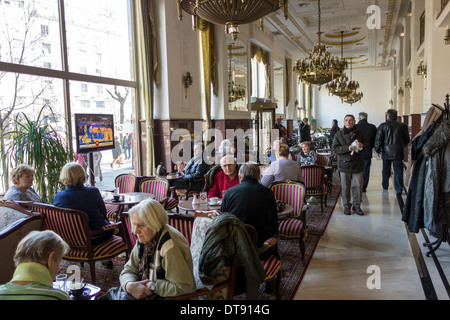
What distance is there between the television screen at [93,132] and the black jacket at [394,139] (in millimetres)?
5183

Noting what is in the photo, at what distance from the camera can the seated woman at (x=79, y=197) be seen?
3.20 m

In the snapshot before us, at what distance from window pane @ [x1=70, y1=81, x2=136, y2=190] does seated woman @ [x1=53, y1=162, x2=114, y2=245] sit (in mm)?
2730

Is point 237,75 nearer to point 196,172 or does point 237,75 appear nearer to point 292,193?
point 196,172

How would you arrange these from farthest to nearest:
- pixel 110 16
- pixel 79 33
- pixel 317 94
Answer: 1. pixel 317 94
2. pixel 110 16
3. pixel 79 33

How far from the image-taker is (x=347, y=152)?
536 centimetres

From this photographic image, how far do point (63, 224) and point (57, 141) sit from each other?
1700mm

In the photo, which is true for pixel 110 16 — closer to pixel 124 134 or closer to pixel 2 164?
pixel 124 134

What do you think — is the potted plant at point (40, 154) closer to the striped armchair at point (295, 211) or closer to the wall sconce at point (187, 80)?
the striped armchair at point (295, 211)

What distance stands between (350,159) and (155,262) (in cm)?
415

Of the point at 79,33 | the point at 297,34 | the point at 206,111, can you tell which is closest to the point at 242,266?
the point at 79,33

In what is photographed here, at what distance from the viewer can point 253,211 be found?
9.04ft

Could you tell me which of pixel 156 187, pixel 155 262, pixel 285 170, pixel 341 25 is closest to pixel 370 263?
pixel 285 170

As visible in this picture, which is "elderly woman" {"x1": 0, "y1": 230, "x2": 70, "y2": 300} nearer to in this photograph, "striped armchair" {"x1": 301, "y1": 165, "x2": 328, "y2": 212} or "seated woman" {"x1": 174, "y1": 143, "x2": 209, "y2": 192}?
"seated woman" {"x1": 174, "y1": 143, "x2": 209, "y2": 192}
